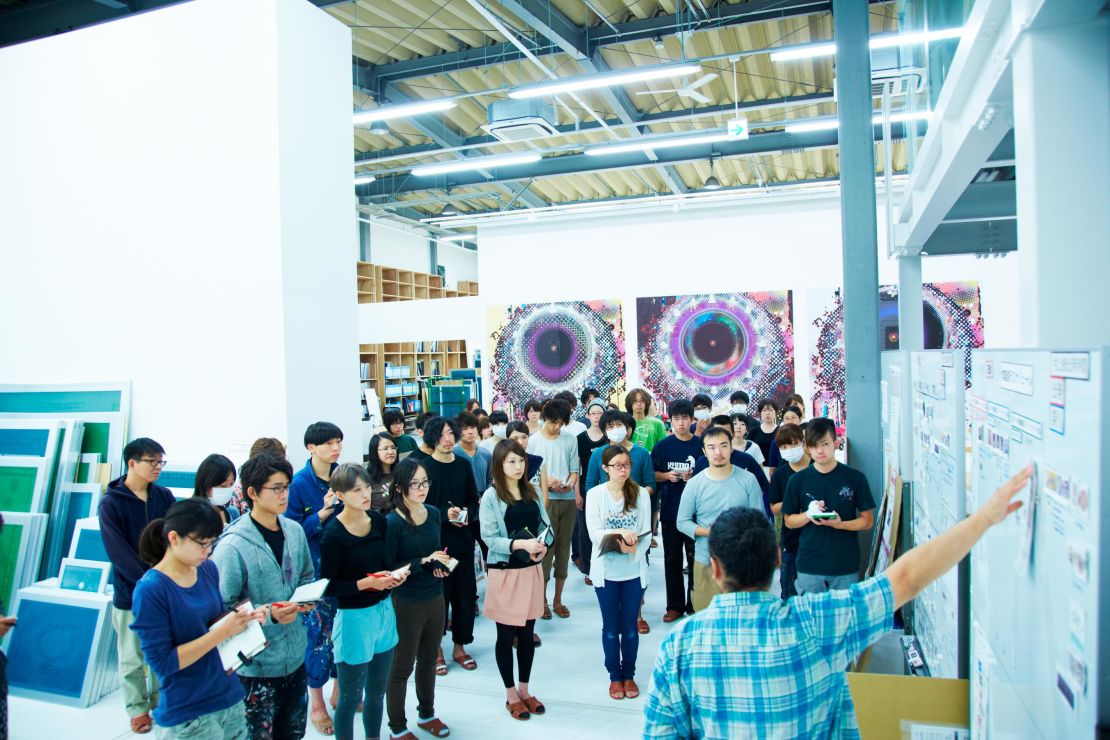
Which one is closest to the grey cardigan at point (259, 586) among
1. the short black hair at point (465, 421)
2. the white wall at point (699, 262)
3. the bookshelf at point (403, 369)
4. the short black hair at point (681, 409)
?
the short black hair at point (465, 421)

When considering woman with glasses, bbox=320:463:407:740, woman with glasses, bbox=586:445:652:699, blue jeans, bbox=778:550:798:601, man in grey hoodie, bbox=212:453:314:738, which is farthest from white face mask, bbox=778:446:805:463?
man in grey hoodie, bbox=212:453:314:738

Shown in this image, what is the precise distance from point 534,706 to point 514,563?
84 cm

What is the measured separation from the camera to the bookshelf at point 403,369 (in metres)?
15.6

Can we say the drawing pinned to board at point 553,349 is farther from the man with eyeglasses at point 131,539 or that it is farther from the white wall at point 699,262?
→ the man with eyeglasses at point 131,539

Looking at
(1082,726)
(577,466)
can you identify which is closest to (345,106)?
(577,466)

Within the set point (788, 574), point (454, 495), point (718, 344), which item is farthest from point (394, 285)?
point (788, 574)

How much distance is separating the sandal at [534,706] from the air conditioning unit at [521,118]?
6.51 metres

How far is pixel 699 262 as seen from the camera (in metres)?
10.9

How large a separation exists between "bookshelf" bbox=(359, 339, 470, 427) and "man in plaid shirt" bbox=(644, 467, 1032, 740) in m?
11.8

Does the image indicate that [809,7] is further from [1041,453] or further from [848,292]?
[1041,453]

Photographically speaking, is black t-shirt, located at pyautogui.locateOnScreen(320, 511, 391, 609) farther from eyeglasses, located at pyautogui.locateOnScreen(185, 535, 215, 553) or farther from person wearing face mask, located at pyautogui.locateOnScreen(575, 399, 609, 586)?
person wearing face mask, located at pyautogui.locateOnScreen(575, 399, 609, 586)

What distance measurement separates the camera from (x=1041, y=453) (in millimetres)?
1688

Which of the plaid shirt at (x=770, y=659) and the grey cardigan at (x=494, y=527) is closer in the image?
the plaid shirt at (x=770, y=659)

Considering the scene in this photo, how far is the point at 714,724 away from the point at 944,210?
3862 mm
